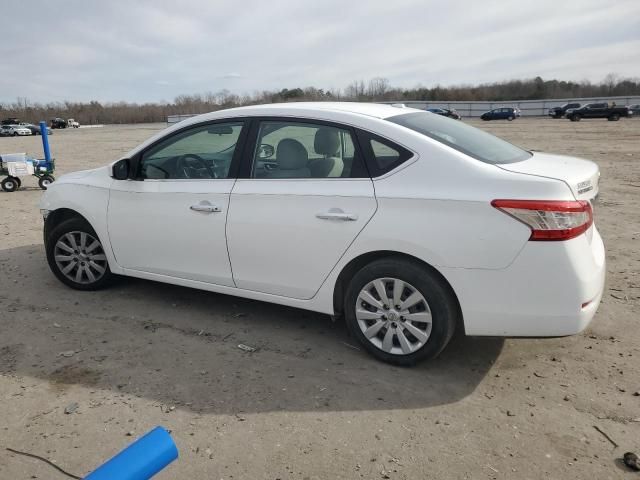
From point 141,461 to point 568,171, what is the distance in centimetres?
300

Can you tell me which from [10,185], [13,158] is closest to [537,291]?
[13,158]

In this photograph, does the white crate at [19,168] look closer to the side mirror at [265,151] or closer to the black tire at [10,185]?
the black tire at [10,185]

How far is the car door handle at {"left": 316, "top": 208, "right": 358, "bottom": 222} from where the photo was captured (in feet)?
11.2

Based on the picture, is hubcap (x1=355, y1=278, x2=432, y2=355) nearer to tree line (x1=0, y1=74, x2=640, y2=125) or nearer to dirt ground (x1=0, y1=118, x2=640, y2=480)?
dirt ground (x1=0, y1=118, x2=640, y2=480)

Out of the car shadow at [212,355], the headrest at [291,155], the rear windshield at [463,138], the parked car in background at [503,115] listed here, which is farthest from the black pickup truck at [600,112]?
the headrest at [291,155]

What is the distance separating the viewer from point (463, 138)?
3.66 m

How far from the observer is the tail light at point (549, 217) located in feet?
9.59

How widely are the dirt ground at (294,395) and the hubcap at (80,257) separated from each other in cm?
30

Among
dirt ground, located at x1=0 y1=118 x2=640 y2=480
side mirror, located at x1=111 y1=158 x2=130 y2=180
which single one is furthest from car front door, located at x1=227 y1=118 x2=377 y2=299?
side mirror, located at x1=111 y1=158 x2=130 y2=180

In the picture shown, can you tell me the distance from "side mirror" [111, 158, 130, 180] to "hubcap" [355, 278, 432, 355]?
237 cm

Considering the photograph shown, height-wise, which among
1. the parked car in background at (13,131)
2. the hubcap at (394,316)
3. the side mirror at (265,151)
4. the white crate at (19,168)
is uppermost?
the parked car in background at (13,131)

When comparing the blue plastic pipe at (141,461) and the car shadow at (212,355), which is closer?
the blue plastic pipe at (141,461)

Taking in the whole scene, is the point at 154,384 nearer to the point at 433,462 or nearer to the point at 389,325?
the point at 389,325

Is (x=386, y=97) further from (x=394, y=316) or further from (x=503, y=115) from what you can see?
(x=394, y=316)
